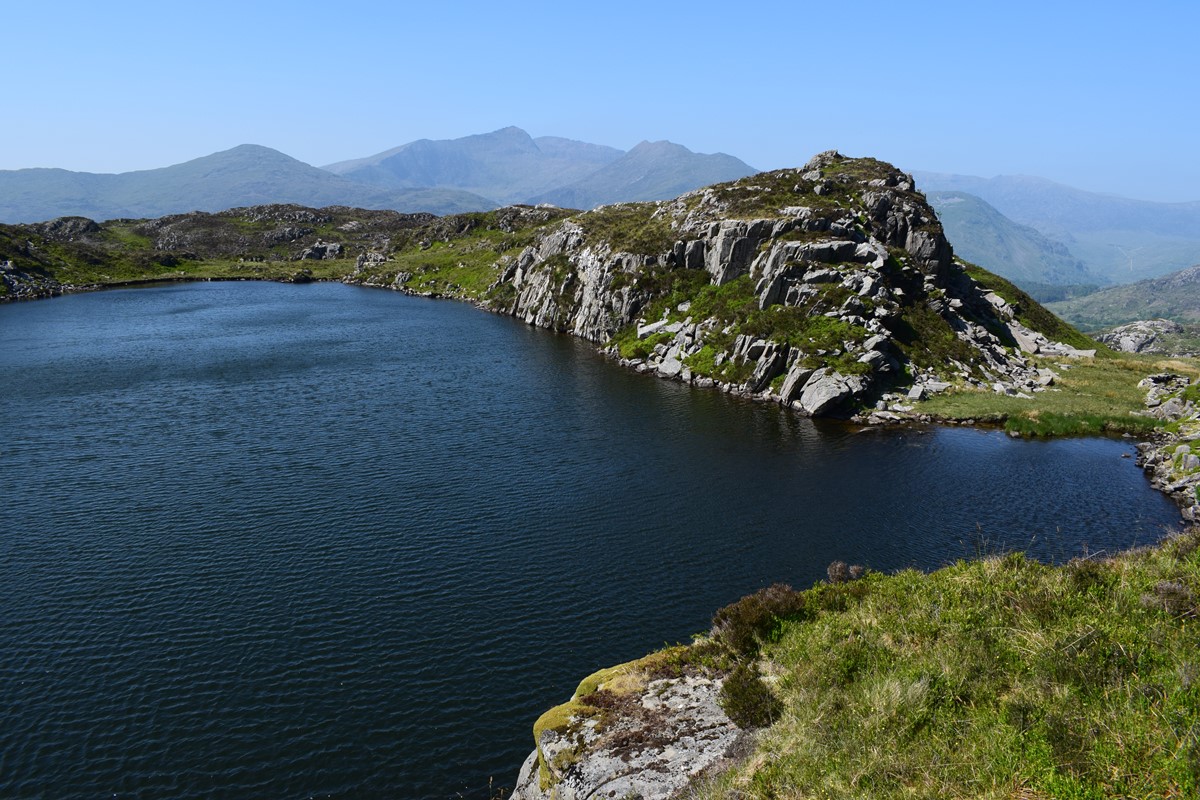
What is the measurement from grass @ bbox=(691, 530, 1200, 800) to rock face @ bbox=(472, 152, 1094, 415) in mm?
63853

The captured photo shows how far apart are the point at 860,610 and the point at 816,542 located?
24836mm

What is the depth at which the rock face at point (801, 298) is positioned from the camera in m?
95.2

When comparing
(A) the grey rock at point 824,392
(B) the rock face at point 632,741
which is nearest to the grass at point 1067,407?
(A) the grey rock at point 824,392

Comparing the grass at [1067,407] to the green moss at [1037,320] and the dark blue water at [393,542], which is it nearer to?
the dark blue water at [393,542]

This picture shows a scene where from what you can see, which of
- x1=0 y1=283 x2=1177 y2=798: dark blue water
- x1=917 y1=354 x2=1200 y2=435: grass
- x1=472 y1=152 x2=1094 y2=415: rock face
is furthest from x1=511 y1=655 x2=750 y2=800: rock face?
x1=917 y1=354 x2=1200 y2=435: grass

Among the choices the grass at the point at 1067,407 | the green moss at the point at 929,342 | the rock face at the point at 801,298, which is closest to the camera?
the grass at the point at 1067,407

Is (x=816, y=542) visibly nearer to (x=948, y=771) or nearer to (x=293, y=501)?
(x=948, y=771)

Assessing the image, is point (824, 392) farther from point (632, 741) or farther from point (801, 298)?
point (632, 741)

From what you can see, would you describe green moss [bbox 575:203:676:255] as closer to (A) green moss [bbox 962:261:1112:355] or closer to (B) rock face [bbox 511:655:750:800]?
(A) green moss [bbox 962:261:1112:355]

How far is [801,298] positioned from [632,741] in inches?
3589

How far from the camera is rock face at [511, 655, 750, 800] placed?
22.6m

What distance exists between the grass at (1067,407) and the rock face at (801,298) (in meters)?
3.85

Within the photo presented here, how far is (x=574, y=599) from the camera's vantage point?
43.2 meters

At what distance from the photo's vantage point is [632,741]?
24.5m
